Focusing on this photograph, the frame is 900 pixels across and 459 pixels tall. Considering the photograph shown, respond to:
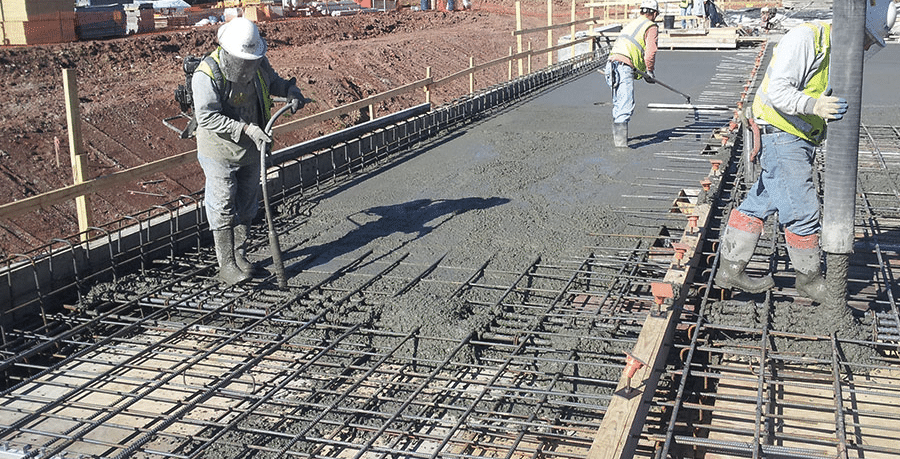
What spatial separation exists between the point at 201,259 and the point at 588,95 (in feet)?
25.2

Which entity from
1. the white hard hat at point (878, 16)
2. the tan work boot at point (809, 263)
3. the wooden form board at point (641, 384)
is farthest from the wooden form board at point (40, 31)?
the white hard hat at point (878, 16)

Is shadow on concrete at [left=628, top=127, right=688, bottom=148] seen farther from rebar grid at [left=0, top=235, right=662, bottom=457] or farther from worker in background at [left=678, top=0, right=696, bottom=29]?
worker in background at [left=678, top=0, right=696, bottom=29]

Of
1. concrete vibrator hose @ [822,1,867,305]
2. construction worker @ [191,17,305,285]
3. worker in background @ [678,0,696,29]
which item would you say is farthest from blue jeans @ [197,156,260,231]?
worker in background @ [678,0,696,29]

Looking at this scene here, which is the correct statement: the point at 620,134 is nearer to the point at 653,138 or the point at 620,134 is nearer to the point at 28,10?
the point at 653,138

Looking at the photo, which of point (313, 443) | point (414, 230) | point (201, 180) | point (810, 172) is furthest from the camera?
point (201, 180)

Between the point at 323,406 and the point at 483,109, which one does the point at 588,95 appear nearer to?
the point at 483,109

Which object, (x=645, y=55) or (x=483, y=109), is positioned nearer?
(x=645, y=55)

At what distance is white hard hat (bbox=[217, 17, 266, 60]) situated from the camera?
4805 millimetres

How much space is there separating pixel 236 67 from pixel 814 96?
3.22 m

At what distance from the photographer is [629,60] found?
324 inches

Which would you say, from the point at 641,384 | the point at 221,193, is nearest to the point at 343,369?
the point at 641,384

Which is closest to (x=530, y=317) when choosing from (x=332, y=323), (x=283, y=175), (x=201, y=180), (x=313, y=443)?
(x=332, y=323)

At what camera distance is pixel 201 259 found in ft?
18.5

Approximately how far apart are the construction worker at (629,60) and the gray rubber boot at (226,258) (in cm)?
448
